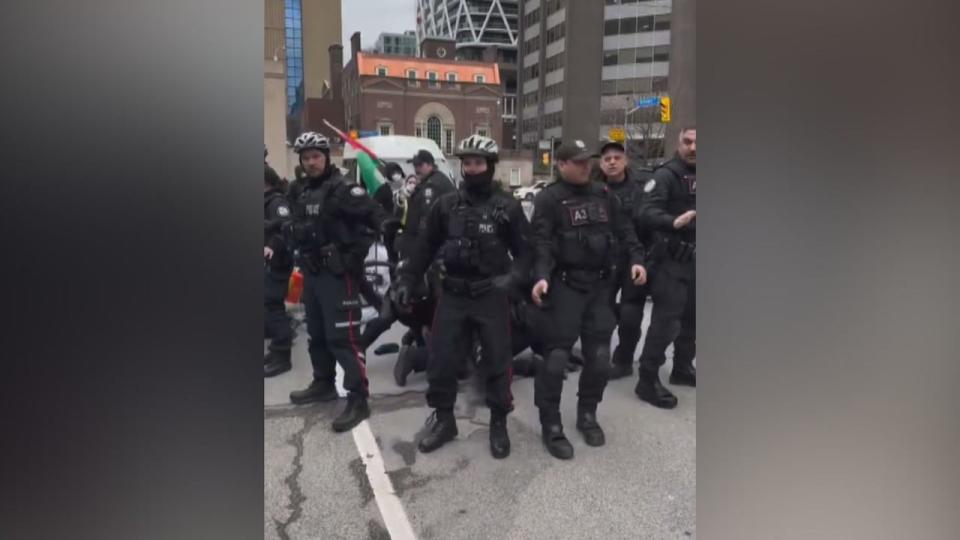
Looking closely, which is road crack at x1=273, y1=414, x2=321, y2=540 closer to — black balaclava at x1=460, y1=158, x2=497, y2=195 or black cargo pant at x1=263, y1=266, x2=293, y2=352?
black cargo pant at x1=263, y1=266, x2=293, y2=352

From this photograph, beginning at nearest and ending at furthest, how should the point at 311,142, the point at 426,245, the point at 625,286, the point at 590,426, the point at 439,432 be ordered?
1. the point at 311,142
2. the point at 439,432
3. the point at 590,426
4. the point at 426,245
5. the point at 625,286

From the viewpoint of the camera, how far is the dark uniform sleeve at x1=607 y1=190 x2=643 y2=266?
2500 mm

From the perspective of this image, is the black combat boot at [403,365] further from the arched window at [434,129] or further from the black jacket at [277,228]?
the arched window at [434,129]

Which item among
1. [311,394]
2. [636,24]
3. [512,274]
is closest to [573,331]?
[512,274]

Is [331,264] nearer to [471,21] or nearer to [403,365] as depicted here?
[403,365]

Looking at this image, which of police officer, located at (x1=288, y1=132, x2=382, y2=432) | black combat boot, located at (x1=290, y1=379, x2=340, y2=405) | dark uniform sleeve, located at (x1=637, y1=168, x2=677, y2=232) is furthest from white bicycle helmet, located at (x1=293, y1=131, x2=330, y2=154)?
A: dark uniform sleeve, located at (x1=637, y1=168, x2=677, y2=232)

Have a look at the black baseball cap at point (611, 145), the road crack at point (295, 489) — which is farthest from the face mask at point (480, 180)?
the road crack at point (295, 489)

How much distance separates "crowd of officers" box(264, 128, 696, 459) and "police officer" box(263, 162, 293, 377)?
0.20m

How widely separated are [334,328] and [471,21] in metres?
1.04

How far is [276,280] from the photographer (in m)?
1.56

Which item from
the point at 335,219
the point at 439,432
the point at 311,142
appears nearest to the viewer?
the point at 311,142
